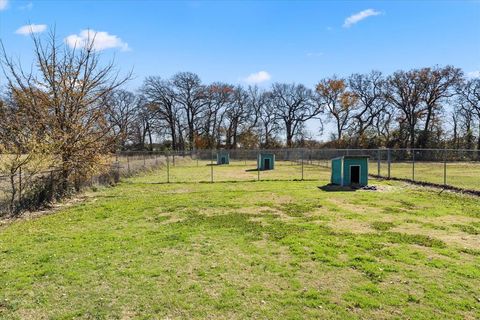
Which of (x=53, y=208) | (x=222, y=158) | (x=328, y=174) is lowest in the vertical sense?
(x=53, y=208)

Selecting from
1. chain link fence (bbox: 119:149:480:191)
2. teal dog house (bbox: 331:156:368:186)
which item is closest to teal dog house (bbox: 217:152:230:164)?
chain link fence (bbox: 119:149:480:191)

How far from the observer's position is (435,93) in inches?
2104

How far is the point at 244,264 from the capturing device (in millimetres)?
5953

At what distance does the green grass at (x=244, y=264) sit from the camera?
4.39m

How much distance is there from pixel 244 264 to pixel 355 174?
1255 cm

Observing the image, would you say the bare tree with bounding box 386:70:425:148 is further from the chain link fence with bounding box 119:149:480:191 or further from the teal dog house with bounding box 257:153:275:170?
the teal dog house with bounding box 257:153:275:170

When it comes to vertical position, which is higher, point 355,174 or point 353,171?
point 353,171

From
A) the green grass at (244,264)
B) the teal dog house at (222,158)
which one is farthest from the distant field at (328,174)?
the teal dog house at (222,158)

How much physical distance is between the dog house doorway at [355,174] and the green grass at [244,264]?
19.8 feet

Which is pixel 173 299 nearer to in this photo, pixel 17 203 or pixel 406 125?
pixel 17 203

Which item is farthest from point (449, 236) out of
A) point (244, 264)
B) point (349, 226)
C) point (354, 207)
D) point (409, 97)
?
point (409, 97)

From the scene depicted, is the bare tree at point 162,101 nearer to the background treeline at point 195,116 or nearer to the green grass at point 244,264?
the background treeline at point 195,116

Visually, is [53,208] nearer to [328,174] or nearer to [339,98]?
[328,174]

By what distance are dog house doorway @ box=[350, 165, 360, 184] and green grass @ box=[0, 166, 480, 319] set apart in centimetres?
602
